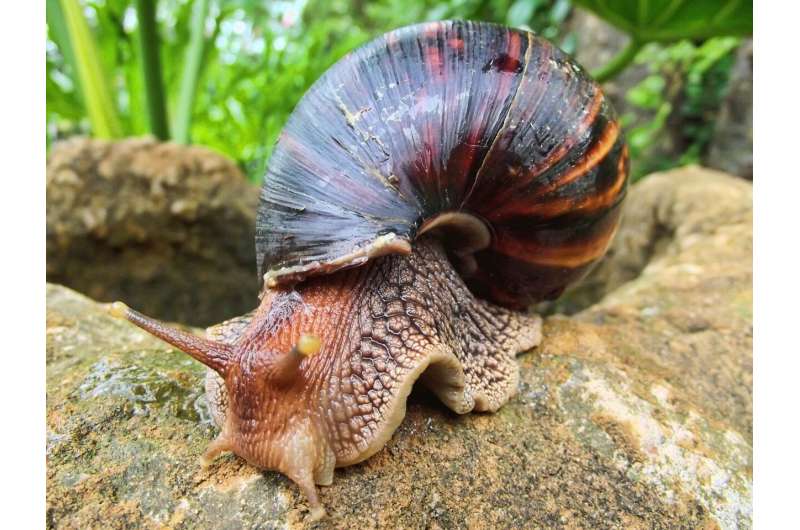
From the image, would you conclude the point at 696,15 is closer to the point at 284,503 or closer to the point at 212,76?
the point at 284,503

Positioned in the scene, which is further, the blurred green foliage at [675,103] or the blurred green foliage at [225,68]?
the blurred green foliage at [675,103]

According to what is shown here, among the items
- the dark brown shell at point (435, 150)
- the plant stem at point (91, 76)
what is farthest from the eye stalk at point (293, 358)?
the plant stem at point (91, 76)

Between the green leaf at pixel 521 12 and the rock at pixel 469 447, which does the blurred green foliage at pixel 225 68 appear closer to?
the green leaf at pixel 521 12

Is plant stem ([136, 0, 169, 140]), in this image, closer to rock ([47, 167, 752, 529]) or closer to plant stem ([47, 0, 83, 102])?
plant stem ([47, 0, 83, 102])

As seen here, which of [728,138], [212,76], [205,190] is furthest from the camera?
[212,76]

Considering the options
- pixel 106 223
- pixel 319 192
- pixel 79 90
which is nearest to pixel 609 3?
pixel 319 192

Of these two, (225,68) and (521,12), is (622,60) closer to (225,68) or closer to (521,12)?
(521,12)

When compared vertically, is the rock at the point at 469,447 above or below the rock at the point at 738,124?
below
